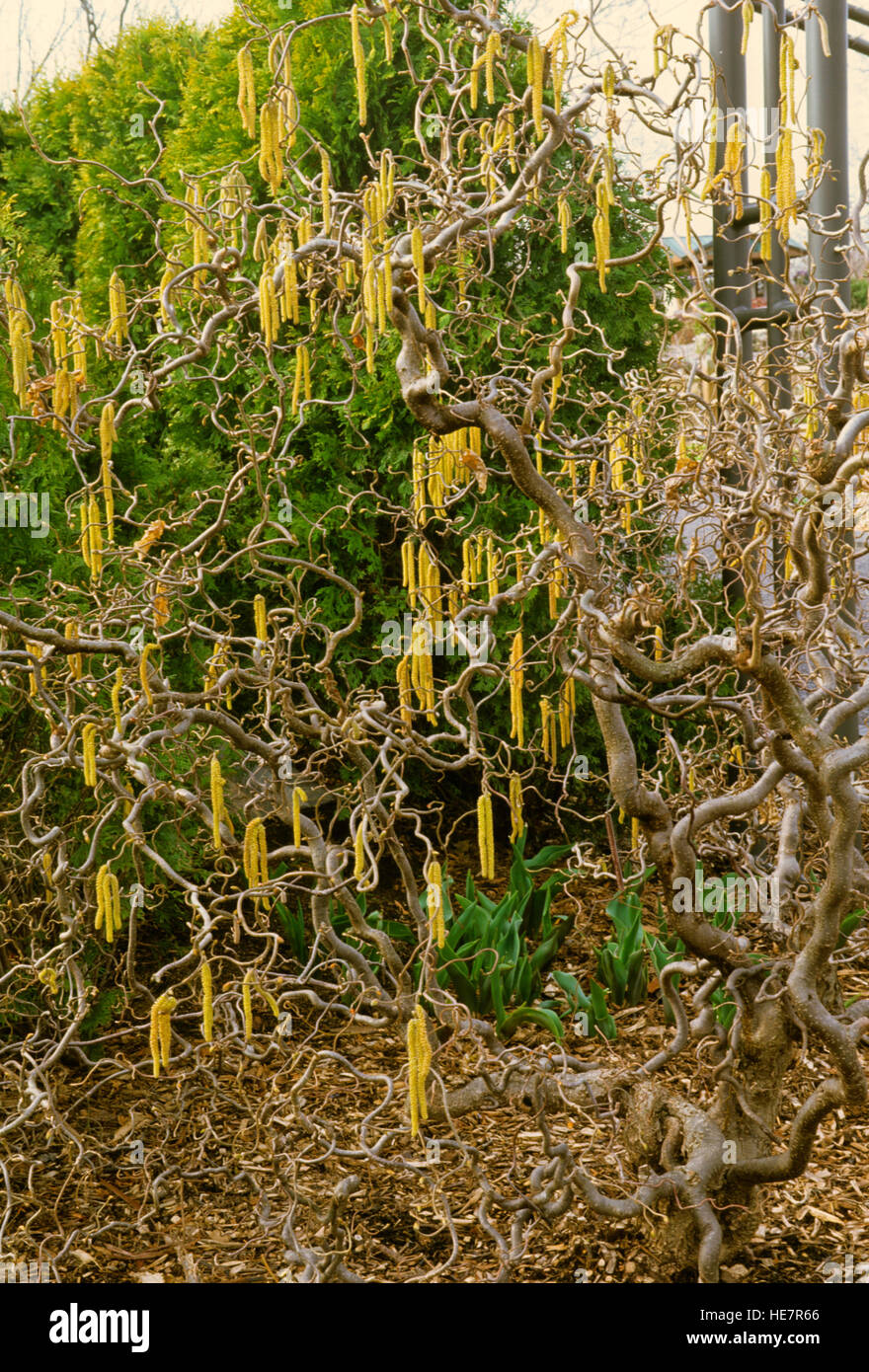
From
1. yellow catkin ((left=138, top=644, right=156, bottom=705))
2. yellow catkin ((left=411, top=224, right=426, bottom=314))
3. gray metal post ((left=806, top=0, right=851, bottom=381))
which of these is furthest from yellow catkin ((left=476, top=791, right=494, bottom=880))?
gray metal post ((left=806, top=0, right=851, bottom=381))

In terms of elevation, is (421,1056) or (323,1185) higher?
(421,1056)

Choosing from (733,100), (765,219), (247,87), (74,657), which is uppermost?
(733,100)

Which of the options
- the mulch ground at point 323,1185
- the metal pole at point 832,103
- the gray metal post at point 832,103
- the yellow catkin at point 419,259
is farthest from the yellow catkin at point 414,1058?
the gray metal post at point 832,103

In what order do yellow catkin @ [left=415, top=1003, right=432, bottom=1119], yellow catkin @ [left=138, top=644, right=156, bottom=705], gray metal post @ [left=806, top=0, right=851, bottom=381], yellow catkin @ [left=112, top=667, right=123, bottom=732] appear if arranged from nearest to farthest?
yellow catkin @ [left=415, top=1003, right=432, bottom=1119] → yellow catkin @ [left=138, top=644, right=156, bottom=705] → yellow catkin @ [left=112, top=667, right=123, bottom=732] → gray metal post @ [left=806, top=0, right=851, bottom=381]

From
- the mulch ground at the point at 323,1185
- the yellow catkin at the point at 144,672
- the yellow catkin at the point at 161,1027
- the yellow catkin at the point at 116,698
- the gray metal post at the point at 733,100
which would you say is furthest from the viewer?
the gray metal post at the point at 733,100

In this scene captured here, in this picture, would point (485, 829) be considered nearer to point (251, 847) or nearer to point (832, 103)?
point (251, 847)

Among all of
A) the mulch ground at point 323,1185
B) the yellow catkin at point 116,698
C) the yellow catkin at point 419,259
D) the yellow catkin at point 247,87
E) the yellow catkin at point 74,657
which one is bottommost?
the mulch ground at point 323,1185

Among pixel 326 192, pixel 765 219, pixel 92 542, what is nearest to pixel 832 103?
pixel 765 219

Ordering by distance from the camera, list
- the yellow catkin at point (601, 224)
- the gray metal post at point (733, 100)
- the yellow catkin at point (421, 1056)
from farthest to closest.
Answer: the gray metal post at point (733, 100) < the yellow catkin at point (601, 224) < the yellow catkin at point (421, 1056)

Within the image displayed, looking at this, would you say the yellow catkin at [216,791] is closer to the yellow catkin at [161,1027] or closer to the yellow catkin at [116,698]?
the yellow catkin at [116,698]

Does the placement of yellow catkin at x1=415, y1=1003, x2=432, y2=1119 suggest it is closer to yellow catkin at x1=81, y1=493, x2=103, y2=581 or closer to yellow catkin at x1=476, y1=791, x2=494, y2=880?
yellow catkin at x1=476, y1=791, x2=494, y2=880

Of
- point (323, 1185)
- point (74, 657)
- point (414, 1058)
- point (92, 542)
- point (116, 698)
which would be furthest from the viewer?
point (323, 1185)

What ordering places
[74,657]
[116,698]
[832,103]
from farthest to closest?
[832,103], [74,657], [116,698]

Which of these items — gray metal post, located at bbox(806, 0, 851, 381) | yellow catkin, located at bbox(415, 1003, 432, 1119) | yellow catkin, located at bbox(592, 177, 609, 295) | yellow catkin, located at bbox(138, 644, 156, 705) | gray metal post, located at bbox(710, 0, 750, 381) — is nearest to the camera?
yellow catkin, located at bbox(415, 1003, 432, 1119)
